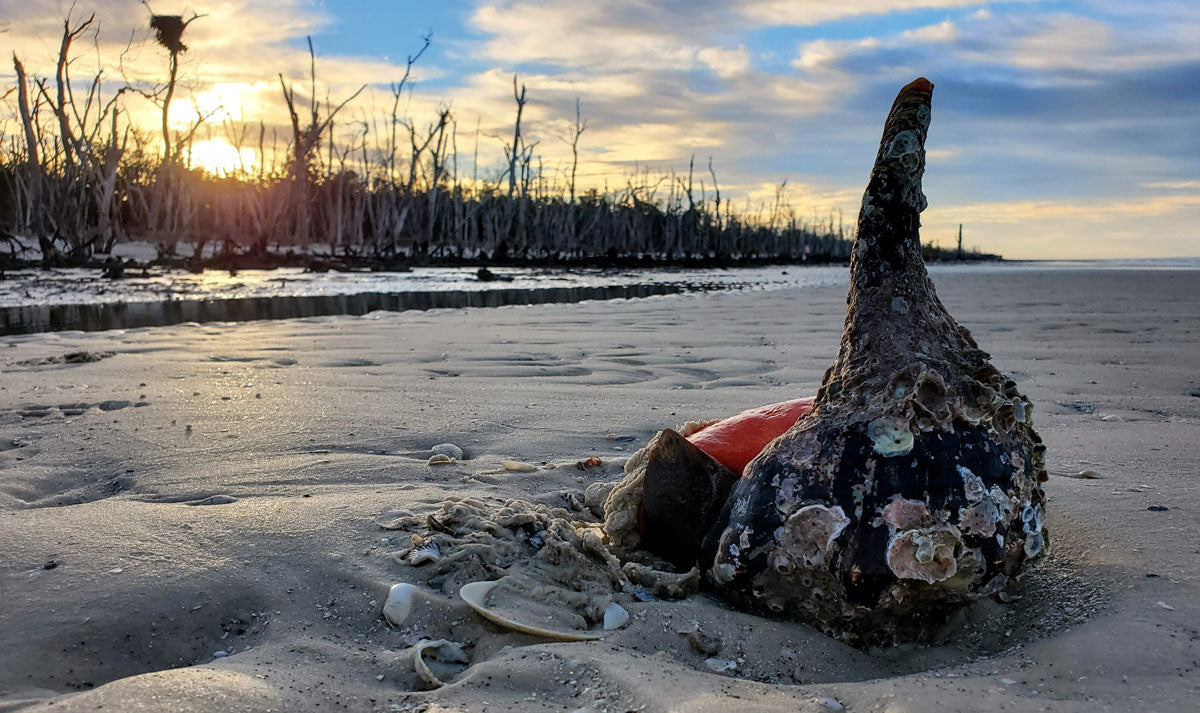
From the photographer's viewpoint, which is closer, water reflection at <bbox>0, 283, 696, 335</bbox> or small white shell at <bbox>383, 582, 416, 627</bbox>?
small white shell at <bbox>383, 582, 416, 627</bbox>

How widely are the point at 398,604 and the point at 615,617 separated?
0.46 meters

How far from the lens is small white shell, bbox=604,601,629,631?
68.2 inches

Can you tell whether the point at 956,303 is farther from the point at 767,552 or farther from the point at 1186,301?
the point at 767,552

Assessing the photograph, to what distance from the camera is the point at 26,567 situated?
72.1 inches

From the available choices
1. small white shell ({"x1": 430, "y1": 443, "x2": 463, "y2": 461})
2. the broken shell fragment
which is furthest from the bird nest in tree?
the broken shell fragment

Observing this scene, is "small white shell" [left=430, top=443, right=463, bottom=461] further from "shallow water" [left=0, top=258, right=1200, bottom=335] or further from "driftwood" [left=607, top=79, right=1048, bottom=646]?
"shallow water" [left=0, top=258, right=1200, bottom=335]

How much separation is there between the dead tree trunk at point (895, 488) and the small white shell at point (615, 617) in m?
0.25

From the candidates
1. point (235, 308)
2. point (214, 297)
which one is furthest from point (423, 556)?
point (214, 297)

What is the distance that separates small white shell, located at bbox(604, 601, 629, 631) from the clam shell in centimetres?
1

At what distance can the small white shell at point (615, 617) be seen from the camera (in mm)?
1731

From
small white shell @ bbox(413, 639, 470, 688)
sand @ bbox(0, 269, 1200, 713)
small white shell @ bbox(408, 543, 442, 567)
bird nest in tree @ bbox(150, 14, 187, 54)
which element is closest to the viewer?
sand @ bbox(0, 269, 1200, 713)

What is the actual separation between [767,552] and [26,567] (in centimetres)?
164

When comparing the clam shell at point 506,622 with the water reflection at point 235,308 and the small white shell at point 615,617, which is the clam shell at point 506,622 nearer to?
the small white shell at point 615,617

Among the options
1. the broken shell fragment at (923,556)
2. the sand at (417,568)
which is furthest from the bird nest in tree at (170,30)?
the broken shell fragment at (923,556)
